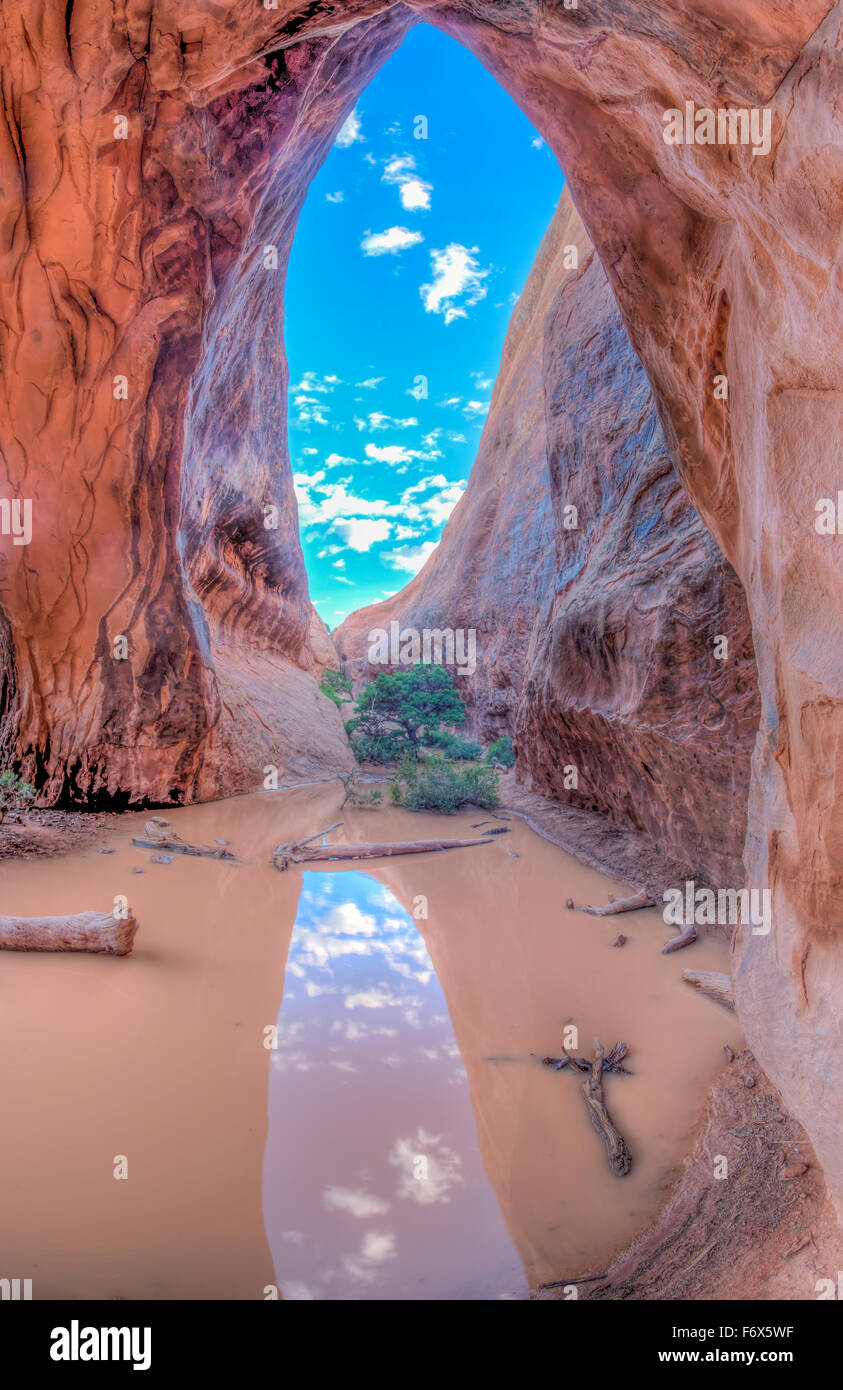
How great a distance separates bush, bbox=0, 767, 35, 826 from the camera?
6600 mm

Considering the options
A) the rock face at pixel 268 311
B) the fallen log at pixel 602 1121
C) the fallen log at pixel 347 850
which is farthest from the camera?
the fallen log at pixel 347 850

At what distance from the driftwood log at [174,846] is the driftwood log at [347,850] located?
1.92 ft

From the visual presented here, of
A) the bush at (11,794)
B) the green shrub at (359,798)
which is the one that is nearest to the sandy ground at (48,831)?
the bush at (11,794)

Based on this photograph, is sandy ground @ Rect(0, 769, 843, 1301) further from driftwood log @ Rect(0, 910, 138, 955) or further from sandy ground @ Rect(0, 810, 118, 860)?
sandy ground @ Rect(0, 810, 118, 860)

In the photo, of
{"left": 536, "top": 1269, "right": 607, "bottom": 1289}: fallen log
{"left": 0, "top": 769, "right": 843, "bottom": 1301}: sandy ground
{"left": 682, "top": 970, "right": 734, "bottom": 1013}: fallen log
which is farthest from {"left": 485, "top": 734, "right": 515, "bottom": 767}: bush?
{"left": 536, "top": 1269, "right": 607, "bottom": 1289}: fallen log

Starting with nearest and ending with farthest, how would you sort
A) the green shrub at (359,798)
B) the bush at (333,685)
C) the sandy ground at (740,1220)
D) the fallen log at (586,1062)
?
the sandy ground at (740,1220) → the fallen log at (586,1062) → the green shrub at (359,798) → the bush at (333,685)

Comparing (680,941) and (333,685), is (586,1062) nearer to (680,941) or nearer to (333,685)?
(680,941)

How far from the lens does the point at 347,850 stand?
24.8 feet

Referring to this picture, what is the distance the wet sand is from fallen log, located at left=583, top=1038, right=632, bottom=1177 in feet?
0.21

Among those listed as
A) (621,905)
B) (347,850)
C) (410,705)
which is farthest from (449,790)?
(410,705)

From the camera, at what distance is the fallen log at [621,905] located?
18.0ft

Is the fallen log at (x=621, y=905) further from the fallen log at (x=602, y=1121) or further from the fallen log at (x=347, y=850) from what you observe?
the fallen log at (x=347, y=850)

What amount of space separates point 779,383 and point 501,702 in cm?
1752
